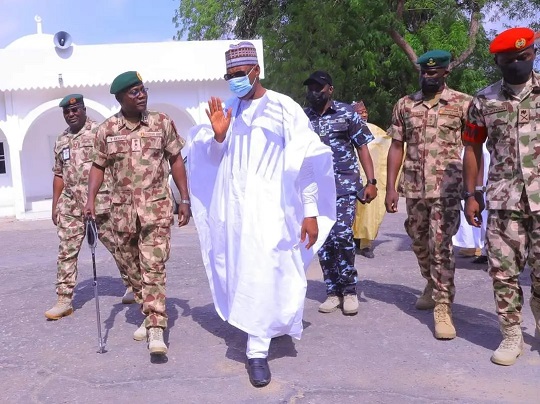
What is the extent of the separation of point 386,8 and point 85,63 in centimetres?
762

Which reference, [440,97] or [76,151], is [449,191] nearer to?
[440,97]

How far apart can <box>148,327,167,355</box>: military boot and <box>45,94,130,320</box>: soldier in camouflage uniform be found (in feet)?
4.19

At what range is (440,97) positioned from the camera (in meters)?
4.60

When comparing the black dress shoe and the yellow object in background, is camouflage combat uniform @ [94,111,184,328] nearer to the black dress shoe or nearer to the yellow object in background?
the black dress shoe

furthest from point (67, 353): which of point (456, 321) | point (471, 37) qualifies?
point (471, 37)

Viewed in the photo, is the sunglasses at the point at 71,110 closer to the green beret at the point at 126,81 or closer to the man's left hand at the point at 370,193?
the green beret at the point at 126,81

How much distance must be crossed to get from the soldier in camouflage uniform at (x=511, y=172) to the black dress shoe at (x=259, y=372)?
1.38 m

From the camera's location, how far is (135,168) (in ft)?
14.6

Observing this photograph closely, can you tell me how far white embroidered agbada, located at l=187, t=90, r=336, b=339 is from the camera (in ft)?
12.8

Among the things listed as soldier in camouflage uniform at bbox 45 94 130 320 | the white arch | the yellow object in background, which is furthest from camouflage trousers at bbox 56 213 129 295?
the white arch

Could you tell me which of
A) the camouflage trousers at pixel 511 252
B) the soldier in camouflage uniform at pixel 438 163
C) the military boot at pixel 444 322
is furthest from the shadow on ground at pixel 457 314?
the camouflage trousers at pixel 511 252

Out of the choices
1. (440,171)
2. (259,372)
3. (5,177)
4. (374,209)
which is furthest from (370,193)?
(5,177)

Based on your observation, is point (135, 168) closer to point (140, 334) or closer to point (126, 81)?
point (126, 81)

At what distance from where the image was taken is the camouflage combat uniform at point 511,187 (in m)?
3.81
